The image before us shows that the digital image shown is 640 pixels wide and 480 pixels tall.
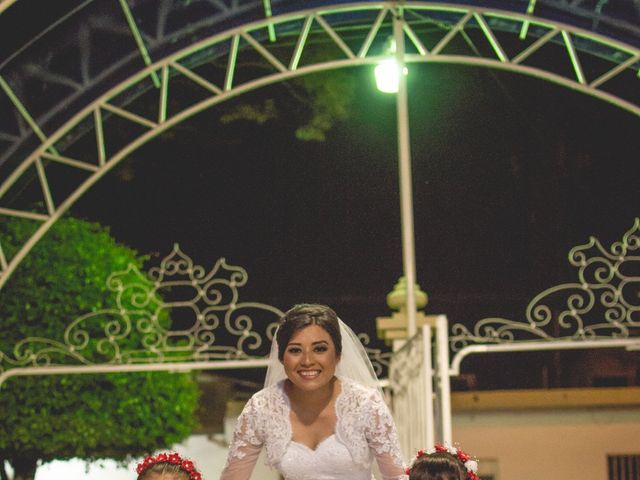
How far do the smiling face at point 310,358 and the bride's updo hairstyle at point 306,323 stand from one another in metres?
0.01

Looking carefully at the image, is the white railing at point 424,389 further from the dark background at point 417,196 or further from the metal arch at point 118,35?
the dark background at point 417,196

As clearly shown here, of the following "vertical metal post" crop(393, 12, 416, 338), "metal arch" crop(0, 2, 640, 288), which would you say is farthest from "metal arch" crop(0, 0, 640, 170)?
"vertical metal post" crop(393, 12, 416, 338)

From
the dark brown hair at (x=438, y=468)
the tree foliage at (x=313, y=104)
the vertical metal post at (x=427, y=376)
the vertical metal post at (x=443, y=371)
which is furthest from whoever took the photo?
the tree foliage at (x=313, y=104)

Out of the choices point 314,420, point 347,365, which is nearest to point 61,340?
point 347,365

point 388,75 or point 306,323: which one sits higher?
point 388,75

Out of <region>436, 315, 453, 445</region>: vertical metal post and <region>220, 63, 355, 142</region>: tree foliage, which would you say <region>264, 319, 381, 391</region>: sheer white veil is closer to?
<region>436, 315, 453, 445</region>: vertical metal post

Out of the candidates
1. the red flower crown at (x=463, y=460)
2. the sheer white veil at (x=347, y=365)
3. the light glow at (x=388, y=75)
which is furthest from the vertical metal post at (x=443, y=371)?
the red flower crown at (x=463, y=460)

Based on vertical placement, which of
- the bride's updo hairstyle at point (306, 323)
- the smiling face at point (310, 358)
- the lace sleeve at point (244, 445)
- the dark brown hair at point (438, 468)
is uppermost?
the bride's updo hairstyle at point (306, 323)

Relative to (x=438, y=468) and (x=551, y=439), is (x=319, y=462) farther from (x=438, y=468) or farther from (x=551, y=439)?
(x=551, y=439)

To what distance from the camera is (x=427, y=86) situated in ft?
42.9

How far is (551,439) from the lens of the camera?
11500 millimetres

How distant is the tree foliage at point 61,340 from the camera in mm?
8172

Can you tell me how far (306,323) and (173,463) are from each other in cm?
69

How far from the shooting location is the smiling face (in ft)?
11.1
